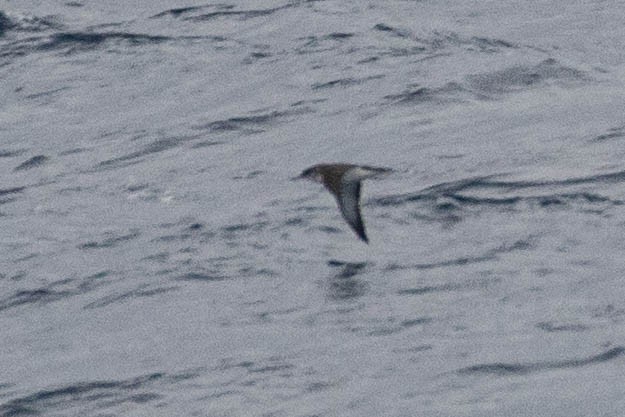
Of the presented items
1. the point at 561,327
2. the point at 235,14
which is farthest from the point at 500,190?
the point at 235,14

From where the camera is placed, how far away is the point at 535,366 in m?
15.1

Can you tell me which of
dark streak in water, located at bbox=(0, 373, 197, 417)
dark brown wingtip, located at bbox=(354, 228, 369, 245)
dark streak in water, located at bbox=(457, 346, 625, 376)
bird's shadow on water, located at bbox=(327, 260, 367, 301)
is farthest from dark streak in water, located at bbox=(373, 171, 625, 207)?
dark streak in water, located at bbox=(0, 373, 197, 417)

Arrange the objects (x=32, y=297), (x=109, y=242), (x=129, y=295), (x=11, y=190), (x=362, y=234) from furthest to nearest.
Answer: (x=11, y=190) → (x=109, y=242) → (x=32, y=297) → (x=129, y=295) → (x=362, y=234)

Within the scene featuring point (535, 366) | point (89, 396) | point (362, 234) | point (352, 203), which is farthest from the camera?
point (352, 203)

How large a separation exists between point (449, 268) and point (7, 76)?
35.3ft

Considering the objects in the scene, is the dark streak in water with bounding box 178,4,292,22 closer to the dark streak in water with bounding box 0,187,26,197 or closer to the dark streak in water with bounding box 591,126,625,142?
the dark streak in water with bounding box 0,187,26,197

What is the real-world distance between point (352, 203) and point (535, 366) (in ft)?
9.78

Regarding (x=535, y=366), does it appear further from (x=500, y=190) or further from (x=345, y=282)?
(x=500, y=190)

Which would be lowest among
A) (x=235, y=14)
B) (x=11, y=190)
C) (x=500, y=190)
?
(x=500, y=190)

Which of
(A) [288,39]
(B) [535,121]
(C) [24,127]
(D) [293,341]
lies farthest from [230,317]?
(A) [288,39]

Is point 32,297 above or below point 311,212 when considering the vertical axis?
below

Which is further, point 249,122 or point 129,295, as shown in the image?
point 249,122

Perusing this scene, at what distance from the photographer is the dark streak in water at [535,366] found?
1508cm

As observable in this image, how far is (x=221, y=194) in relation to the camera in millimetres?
20688
